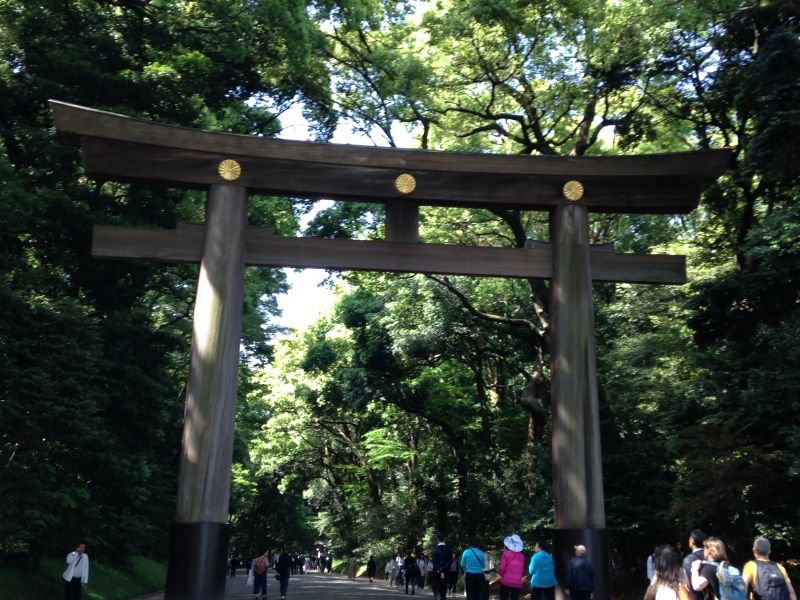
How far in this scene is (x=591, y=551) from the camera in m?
9.92

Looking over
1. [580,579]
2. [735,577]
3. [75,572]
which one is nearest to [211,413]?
[580,579]

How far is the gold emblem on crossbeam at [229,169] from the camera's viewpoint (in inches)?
417

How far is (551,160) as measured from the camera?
35.9ft

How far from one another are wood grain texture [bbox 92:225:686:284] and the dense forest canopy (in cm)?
273

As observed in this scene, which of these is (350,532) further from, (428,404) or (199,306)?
(199,306)

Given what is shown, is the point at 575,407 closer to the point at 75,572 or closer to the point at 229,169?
the point at 229,169

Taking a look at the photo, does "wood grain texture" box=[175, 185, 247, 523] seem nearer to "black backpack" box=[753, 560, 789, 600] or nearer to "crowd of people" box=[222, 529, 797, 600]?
"crowd of people" box=[222, 529, 797, 600]

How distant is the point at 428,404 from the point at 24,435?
640 inches

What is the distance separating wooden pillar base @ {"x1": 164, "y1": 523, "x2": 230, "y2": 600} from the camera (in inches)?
365

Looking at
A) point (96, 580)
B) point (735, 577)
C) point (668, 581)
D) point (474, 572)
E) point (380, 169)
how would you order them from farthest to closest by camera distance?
1. point (96, 580)
2. point (474, 572)
3. point (380, 169)
4. point (735, 577)
5. point (668, 581)

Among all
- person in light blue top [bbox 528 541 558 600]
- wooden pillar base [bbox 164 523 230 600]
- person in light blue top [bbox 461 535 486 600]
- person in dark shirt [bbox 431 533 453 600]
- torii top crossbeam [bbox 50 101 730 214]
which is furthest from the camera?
person in dark shirt [bbox 431 533 453 600]

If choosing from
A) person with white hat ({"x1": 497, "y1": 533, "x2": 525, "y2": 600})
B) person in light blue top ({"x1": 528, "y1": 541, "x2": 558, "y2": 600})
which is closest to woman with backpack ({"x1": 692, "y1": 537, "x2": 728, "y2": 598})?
person in light blue top ({"x1": 528, "y1": 541, "x2": 558, "y2": 600})

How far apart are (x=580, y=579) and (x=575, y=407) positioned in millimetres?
2222

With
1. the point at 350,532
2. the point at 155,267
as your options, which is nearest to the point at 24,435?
the point at 155,267
